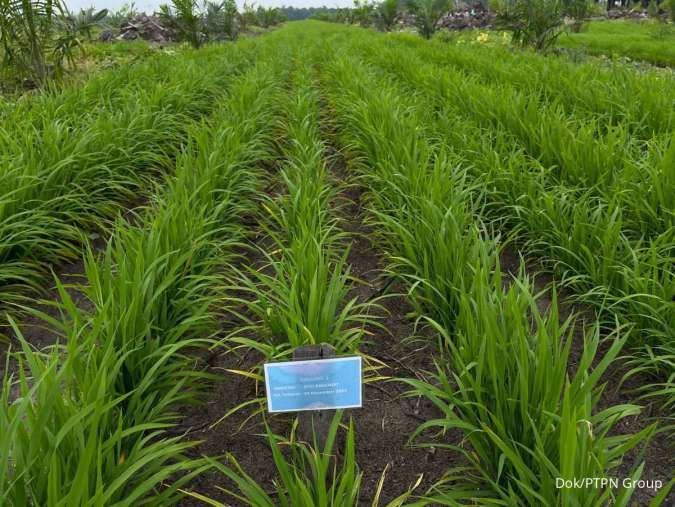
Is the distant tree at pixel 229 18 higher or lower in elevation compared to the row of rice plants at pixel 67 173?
higher

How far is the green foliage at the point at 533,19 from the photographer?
8.64 meters

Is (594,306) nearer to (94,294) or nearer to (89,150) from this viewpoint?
(94,294)

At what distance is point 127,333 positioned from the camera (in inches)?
59.7

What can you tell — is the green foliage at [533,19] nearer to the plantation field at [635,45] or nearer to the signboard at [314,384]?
the plantation field at [635,45]

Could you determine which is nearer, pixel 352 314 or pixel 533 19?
pixel 352 314

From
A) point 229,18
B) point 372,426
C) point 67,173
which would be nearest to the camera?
point 372,426

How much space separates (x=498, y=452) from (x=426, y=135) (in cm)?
284

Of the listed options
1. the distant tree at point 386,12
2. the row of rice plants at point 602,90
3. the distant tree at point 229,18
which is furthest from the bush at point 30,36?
the distant tree at point 386,12

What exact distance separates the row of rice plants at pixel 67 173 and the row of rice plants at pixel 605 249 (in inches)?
85.2

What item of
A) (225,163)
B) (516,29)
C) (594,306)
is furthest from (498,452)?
(516,29)

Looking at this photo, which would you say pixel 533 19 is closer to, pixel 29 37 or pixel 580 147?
pixel 580 147

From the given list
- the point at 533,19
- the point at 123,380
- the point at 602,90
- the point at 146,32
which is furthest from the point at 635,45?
the point at 146,32

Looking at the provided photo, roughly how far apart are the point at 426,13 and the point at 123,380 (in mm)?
15761

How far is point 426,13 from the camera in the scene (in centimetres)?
1496
